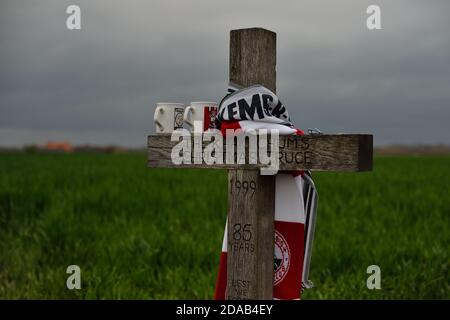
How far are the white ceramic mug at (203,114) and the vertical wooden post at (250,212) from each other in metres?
0.19

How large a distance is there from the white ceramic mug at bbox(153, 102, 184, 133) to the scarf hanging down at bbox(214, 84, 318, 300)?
26cm

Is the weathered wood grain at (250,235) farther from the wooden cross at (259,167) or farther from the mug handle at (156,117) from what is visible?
the mug handle at (156,117)

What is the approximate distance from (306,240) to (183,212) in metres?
5.08

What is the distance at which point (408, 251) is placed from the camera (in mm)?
5590

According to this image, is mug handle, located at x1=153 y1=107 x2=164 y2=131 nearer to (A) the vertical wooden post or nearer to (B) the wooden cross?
(B) the wooden cross

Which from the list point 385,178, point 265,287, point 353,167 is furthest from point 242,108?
point 385,178

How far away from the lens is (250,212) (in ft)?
7.49

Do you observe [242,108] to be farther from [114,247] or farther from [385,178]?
[385,178]

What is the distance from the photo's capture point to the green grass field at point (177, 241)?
4.96 metres

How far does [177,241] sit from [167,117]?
345 cm

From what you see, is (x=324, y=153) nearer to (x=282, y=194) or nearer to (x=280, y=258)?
(x=282, y=194)

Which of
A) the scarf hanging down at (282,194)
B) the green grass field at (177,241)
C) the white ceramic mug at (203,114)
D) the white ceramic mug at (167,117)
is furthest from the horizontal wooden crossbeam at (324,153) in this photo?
the green grass field at (177,241)

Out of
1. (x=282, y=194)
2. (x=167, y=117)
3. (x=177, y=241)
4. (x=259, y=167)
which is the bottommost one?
(x=177, y=241)

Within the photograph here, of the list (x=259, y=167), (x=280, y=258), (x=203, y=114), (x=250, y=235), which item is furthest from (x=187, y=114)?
(x=280, y=258)
